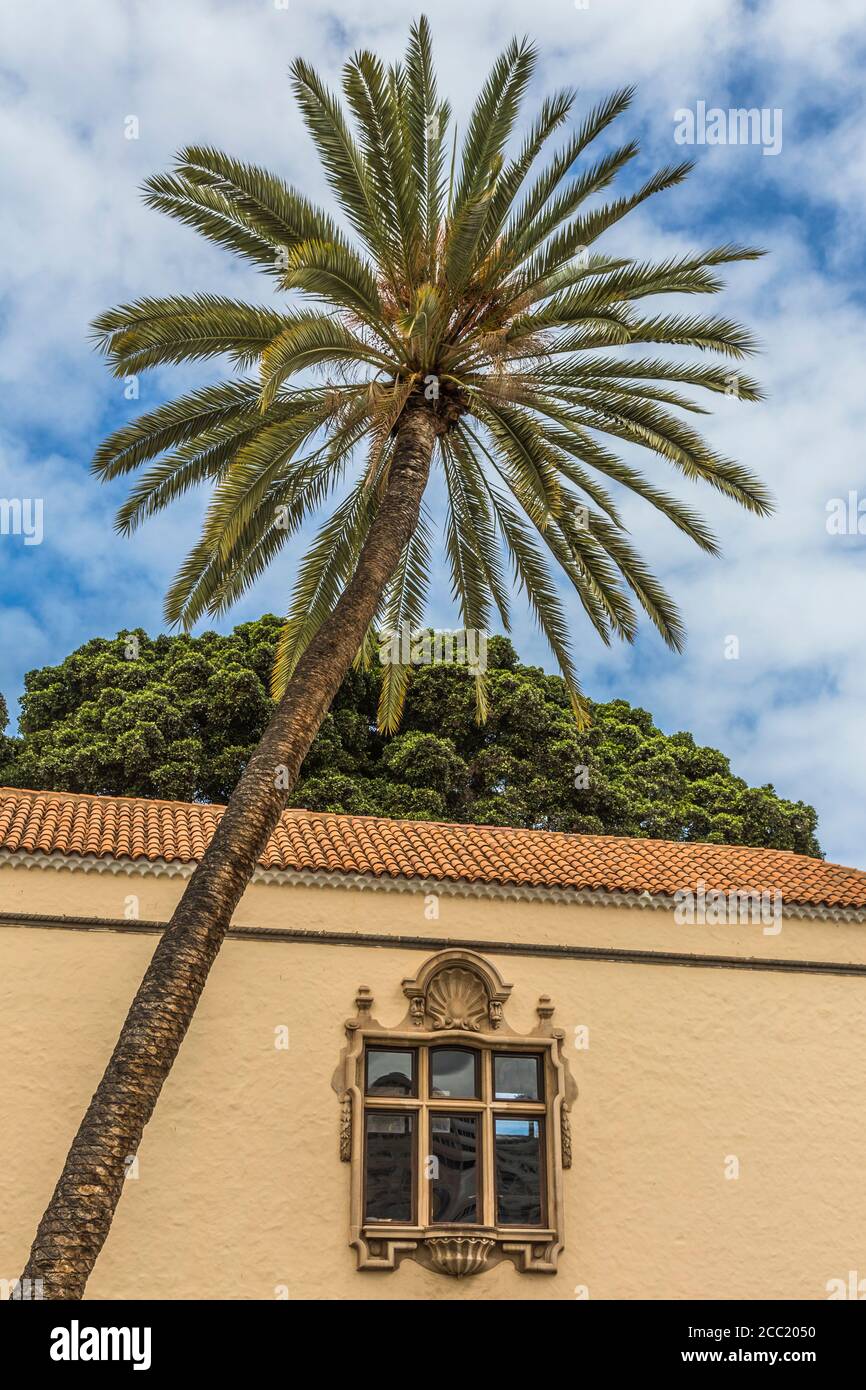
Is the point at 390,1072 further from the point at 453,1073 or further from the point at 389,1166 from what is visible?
the point at 389,1166

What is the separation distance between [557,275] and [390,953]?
7563mm

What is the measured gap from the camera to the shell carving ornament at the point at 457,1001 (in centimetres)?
1506

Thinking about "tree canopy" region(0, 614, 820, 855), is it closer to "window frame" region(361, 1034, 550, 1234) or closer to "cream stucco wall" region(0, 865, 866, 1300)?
"cream stucco wall" region(0, 865, 866, 1300)

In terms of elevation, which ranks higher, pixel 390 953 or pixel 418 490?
pixel 418 490

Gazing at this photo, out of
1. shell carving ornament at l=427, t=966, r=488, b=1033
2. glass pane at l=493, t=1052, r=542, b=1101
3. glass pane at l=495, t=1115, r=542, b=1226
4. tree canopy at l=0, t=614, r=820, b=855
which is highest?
tree canopy at l=0, t=614, r=820, b=855

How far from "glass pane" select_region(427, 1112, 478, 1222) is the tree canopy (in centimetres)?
1336

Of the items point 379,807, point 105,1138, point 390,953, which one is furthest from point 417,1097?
point 379,807

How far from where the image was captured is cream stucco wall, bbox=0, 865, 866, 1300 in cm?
1375

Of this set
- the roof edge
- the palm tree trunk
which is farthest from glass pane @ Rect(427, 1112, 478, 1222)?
the palm tree trunk

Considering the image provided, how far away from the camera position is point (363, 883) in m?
15.4

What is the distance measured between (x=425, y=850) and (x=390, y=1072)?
277 cm

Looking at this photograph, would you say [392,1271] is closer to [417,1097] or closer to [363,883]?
[417,1097]

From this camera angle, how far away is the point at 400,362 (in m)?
14.8

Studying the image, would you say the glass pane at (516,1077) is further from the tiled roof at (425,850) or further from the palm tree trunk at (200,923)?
the palm tree trunk at (200,923)
